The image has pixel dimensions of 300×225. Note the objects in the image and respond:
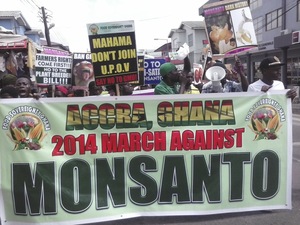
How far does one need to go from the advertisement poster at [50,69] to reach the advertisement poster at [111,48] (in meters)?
2.45

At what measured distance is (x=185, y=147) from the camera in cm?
377

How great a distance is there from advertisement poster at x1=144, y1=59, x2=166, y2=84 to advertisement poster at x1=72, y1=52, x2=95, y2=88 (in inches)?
94.1

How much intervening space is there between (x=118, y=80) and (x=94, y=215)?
5.70ft

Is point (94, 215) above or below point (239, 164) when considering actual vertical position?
below

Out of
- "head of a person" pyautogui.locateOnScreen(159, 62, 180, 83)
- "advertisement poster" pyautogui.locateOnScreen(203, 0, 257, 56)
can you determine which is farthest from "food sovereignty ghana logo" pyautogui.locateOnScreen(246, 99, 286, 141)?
"advertisement poster" pyautogui.locateOnScreen(203, 0, 257, 56)

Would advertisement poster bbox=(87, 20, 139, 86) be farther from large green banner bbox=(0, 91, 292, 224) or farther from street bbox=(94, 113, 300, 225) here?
street bbox=(94, 113, 300, 225)

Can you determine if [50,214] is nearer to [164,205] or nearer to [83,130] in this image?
[83,130]

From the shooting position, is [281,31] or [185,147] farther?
[281,31]

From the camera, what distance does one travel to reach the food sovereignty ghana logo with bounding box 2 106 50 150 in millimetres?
3549

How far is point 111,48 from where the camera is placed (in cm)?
463

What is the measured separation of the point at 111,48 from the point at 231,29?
2466 millimetres

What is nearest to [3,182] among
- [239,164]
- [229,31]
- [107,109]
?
[107,109]

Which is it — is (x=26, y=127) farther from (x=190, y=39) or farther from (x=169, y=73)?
(x=190, y=39)

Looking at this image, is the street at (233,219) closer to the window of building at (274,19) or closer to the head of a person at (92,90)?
the head of a person at (92,90)
